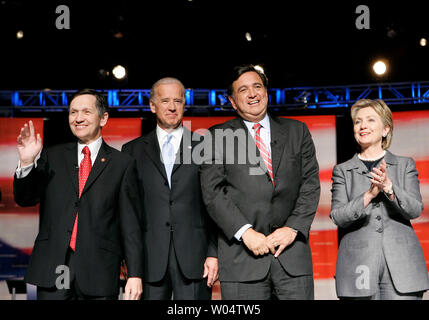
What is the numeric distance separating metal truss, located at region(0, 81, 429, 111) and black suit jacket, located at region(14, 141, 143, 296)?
4.37 m

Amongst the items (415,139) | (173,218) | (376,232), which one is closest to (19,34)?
(173,218)

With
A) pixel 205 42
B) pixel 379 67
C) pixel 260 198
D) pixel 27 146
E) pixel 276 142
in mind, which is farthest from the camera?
pixel 205 42

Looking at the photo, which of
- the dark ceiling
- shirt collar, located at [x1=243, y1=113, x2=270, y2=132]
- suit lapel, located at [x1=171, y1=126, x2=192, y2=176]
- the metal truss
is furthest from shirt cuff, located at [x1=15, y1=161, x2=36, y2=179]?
the metal truss

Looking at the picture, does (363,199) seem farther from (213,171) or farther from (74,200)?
(74,200)

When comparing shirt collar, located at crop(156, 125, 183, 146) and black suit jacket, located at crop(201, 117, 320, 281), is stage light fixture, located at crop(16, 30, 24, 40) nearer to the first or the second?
shirt collar, located at crop(156, 125, 183, 146)

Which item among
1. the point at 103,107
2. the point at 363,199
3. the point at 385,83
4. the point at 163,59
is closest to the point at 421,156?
the point at 385,83

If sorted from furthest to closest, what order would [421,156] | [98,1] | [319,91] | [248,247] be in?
1. [319,91]
2. [421,156]
3. [98,1]
4. [248,247]

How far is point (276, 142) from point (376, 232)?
0.76 m

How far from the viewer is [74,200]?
2900 millimetres

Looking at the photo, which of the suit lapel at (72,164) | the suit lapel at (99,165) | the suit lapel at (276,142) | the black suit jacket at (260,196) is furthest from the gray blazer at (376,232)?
the suit lapel at (72,164)

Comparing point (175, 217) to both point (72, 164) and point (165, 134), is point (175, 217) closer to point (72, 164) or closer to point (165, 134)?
point (165, 134)

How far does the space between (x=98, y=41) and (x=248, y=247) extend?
502 centimetres

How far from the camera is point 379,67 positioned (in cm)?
719

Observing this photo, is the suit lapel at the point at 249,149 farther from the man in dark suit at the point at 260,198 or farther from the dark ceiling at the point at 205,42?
the dark ceiling at the point at 205,42
